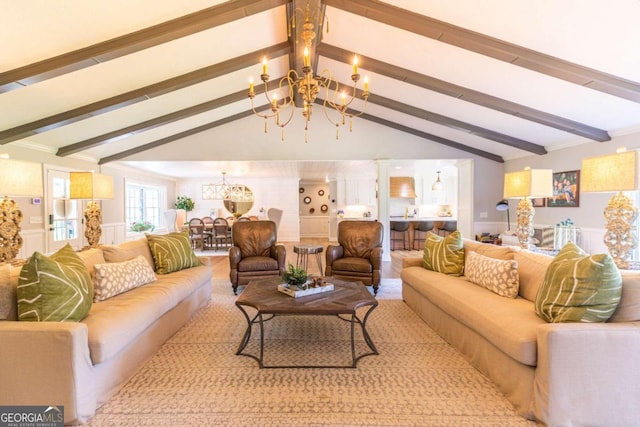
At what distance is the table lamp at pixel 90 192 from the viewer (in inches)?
143

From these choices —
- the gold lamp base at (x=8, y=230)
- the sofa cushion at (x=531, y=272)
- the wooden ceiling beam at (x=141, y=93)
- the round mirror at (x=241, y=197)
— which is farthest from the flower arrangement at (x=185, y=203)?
the sofa cushion at (x=531, y=272)

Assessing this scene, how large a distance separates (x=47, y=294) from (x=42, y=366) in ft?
1.30

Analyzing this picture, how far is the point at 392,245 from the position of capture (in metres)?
8.17

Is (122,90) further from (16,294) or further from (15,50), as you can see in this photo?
(16,294)

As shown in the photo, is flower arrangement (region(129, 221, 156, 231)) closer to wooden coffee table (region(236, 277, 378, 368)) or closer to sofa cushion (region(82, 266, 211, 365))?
sofa cushion (region(82, 266, 211, 365))

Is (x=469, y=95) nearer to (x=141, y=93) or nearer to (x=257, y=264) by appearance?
(x=257, y=264)

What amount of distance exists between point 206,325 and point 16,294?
1.53 m

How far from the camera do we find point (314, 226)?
36.7ft

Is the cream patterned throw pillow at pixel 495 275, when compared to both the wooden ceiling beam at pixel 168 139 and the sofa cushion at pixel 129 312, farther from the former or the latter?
the wooden ceiling beam at pixel 168 139

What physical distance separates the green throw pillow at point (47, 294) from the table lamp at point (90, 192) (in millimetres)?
1935

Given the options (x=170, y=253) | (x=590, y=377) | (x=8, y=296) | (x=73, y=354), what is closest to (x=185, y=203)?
(x=170, y=253)

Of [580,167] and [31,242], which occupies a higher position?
[580,167]

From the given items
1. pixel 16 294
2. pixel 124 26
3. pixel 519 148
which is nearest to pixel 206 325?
pixel 16 294

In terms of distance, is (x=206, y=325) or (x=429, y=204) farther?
(x=429, y=204)
